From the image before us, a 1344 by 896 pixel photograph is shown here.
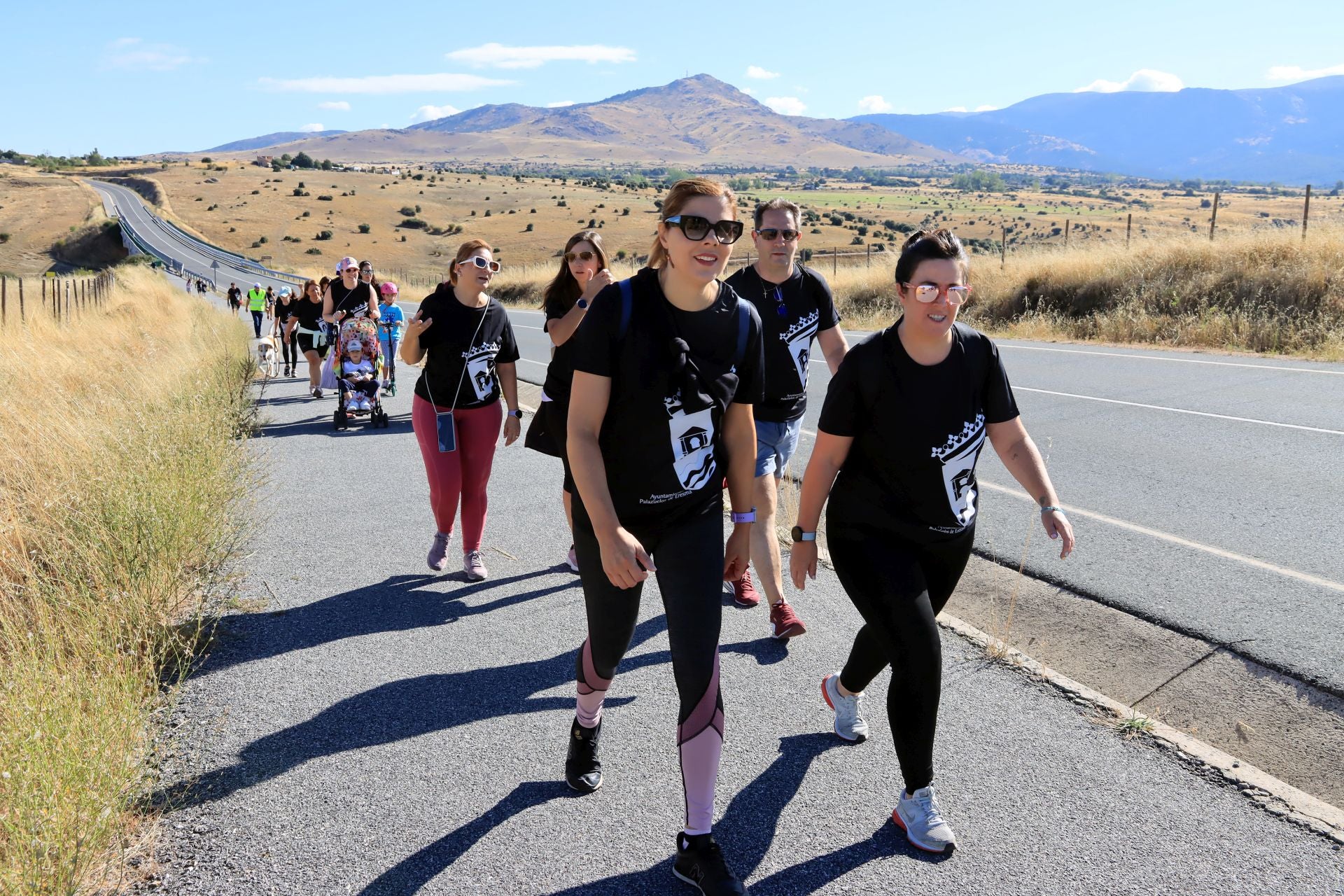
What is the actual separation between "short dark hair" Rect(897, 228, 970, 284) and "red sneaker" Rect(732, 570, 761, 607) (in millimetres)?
2425

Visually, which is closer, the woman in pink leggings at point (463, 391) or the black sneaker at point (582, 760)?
the black sneaker at point (582, 760)

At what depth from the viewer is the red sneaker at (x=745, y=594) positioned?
512 cm

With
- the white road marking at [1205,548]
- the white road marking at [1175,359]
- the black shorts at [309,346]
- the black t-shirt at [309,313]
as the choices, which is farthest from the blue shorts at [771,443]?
the black t-shirt at [309,313]

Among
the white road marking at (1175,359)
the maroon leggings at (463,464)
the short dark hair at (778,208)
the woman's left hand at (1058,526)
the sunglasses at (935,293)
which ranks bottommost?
the maroon leggings at (463,464)

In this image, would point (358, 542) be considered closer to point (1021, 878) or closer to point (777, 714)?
point (777, 714)

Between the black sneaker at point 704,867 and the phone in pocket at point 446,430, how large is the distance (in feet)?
11.1

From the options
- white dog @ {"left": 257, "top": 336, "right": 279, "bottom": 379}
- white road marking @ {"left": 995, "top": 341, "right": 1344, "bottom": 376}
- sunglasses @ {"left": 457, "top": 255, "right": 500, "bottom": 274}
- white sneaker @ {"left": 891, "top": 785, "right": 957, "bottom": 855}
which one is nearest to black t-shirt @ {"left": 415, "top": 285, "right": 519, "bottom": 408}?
sunglasses @ {"left": 457, "top": 255, "right": 500, "bottom": 274}

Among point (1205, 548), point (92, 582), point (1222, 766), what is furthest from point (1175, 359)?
point (92, 582)

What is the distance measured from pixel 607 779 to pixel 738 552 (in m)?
0.96

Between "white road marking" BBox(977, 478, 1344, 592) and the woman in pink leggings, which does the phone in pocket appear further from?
"white road marking" BBox(977, 478, 1344, 592)

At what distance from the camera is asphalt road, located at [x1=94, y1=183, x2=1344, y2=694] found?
4.75 m

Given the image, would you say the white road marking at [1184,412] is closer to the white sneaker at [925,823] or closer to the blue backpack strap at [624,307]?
the white sneaker at [925,823]

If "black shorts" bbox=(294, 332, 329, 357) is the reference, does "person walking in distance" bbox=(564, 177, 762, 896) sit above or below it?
above

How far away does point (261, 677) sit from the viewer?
4305 mm
